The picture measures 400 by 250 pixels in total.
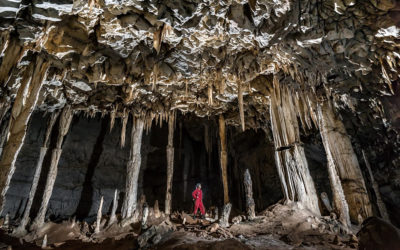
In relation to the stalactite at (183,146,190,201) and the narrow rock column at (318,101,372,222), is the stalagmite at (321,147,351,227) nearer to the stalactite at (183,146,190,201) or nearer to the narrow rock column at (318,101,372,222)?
the narrow rock column at (318,101,372,222)

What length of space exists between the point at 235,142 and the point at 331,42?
355 inches

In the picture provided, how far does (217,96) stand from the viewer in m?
9.05

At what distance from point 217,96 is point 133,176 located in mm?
4117

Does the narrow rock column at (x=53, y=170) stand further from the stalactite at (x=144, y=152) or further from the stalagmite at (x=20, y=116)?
the stalactite at (x=144, y=152)

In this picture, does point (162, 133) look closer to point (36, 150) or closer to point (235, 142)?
point (235, 142)

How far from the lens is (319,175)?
12859 millimetres

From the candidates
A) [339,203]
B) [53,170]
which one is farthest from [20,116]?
[339,203]

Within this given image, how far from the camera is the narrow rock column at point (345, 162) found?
7180mm

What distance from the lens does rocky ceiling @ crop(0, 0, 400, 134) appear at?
5152 mm

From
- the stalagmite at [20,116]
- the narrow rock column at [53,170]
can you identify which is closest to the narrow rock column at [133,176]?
the narrow rock column at [53,170]

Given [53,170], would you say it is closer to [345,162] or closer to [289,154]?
[289,154]

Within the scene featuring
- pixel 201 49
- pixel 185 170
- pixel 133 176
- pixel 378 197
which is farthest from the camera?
pixel 185 170

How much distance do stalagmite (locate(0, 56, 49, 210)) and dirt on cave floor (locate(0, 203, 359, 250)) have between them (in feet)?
7.36

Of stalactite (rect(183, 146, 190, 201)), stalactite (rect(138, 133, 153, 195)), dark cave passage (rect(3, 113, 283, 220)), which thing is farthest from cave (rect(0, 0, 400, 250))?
stalactite (rect(183, 146, 190, 201))
